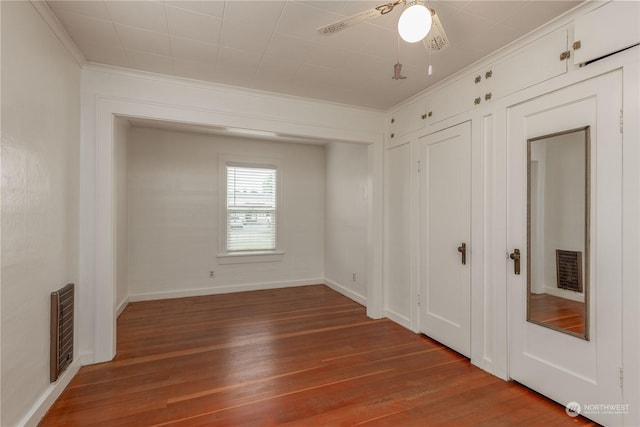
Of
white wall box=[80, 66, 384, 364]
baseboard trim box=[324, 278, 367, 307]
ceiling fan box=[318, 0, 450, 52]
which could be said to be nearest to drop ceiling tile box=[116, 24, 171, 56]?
white wall box=[80, 66, 384, 364]

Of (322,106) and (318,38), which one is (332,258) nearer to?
(322,106)

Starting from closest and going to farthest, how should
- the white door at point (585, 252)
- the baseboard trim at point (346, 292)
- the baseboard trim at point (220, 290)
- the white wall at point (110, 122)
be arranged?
the white door at point (585, 252)
the white wall at point (110, 122)
the baseboard trim at point (346, 292)
the baseboard trim at point (220, 290)

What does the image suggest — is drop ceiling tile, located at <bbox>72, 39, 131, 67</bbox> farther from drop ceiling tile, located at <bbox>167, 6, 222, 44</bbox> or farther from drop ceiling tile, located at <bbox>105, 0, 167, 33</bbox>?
drop ceiling tile, located at <bbox>167, 6, 222, 44</bbox>

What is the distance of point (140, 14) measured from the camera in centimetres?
200

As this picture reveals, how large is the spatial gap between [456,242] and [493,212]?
1.59ft

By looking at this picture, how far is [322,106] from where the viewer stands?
355 centimetres

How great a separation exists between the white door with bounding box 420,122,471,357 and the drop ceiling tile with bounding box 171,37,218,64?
2.24m

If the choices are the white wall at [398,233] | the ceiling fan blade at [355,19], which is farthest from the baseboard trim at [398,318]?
the ceiling fan blade at [355,19]

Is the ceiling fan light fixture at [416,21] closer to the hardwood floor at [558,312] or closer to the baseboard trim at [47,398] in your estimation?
the hardwood floor at [558,312]

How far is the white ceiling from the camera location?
1.93 metres

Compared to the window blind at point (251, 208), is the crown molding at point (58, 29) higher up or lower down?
higher up

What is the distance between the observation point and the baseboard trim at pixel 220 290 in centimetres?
452

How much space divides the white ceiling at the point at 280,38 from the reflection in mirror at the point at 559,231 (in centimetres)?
89

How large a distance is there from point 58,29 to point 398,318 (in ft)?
13.4
